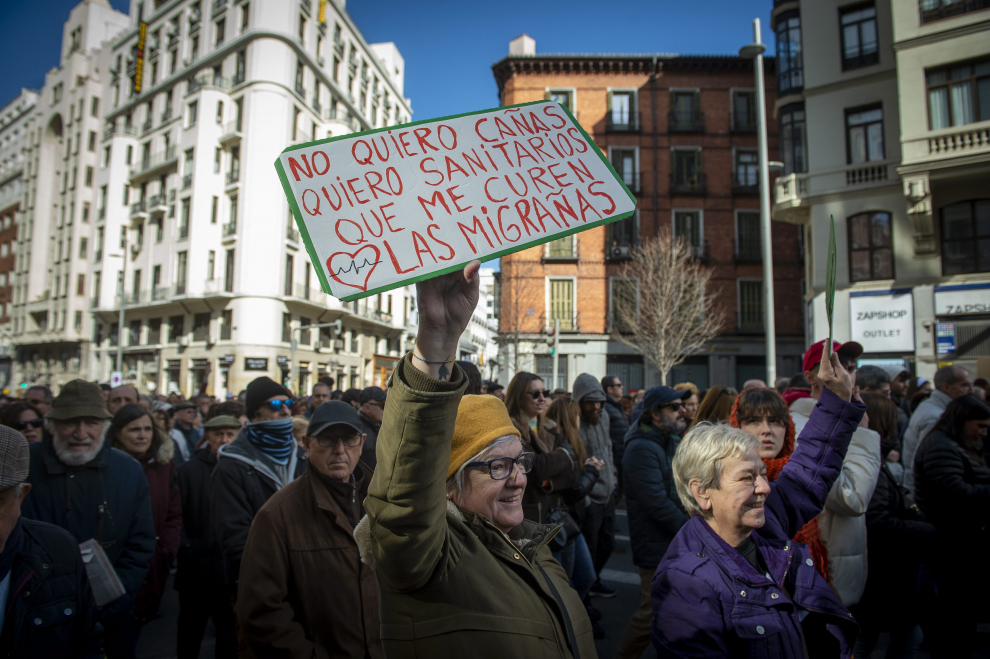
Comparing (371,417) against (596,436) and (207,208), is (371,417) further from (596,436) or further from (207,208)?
(207,208)

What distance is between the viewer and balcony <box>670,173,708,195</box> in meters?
29.7

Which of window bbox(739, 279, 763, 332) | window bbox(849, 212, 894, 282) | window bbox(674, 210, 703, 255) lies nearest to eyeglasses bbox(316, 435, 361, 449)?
window bbox(849, 212, 894, 282)

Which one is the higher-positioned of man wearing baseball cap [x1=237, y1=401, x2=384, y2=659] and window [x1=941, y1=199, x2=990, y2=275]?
window [x1=941, y1=199, x2=990, y2=275]

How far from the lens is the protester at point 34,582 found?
82.6 inches

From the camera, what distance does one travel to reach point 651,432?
401cm

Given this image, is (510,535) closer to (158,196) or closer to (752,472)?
(752,472)

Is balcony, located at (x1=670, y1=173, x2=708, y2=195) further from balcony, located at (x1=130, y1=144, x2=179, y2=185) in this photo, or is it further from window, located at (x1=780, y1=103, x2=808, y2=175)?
balcony, located at (x1=130, y1=144, x2=179, y2=185)

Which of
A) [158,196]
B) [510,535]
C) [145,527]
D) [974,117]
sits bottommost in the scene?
[145,527]

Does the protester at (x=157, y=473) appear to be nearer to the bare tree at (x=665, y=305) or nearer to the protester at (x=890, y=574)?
the protester at (x=890, y=574)

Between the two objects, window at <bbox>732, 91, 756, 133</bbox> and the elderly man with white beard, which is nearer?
the elderly man with white beard

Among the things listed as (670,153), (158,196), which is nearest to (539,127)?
(670,153)

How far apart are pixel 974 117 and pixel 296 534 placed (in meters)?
18.5

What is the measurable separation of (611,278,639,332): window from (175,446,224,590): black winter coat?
80.2ft

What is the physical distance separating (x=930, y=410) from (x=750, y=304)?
26300 millimetres
